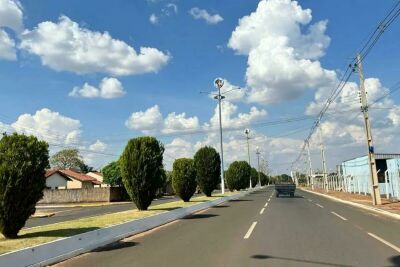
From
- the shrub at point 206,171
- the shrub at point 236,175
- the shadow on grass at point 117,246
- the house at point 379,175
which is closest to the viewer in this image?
the shadow on grass at point 117,246

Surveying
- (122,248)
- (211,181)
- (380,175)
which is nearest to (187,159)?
(211,181)

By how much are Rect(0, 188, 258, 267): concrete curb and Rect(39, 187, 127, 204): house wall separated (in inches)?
1518

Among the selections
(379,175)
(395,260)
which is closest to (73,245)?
(395,260)

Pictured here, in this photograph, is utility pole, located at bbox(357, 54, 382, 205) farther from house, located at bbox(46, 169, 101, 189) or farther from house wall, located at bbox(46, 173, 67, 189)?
house wall, located at bbox(46, 173, 67, 189)

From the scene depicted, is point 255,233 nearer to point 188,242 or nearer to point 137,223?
point 188,242

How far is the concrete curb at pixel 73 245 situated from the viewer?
395 inches

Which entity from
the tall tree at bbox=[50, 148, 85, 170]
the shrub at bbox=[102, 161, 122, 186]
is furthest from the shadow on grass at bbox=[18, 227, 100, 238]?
the tall tree at bbox=[50, 148, 85, 170]

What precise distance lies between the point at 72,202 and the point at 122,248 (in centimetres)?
4763

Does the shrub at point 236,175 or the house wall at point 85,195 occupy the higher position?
the shrub at point 236,175

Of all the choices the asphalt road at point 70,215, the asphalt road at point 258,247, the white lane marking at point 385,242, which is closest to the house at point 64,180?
the asphalt road at point 70,215

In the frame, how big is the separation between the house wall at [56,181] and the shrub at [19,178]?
6449cm

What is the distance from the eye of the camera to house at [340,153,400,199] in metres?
37.7

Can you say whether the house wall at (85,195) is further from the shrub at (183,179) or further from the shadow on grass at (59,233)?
the shadow on grass at (59,233)

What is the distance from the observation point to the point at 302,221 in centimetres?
1989
